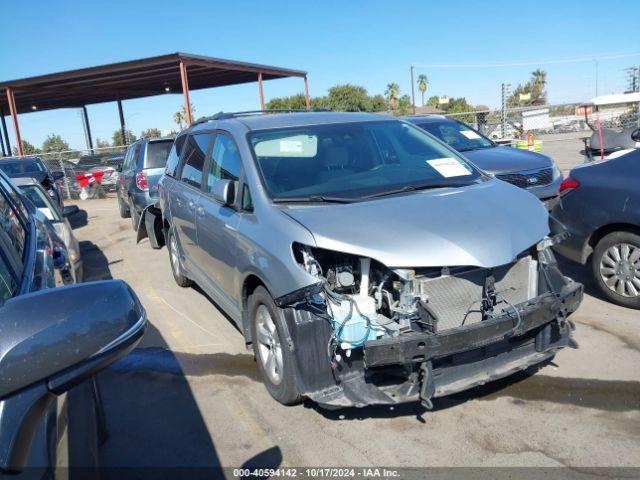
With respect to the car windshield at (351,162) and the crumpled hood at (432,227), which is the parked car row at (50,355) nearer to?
the crumpled hood at (432,227)

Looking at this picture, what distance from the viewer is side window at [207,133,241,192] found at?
4.27 meters

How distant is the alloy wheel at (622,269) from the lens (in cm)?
488

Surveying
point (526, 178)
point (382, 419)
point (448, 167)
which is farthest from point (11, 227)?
point (526, 178)

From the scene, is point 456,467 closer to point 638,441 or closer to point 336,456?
point 336,456

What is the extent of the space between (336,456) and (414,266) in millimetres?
1188

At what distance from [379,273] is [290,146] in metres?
1.49

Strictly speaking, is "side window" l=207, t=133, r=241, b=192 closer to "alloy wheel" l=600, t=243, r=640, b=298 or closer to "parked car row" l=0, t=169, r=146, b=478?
"parked car row" l=0, t=169, r=146, b=478

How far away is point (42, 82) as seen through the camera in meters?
21.2

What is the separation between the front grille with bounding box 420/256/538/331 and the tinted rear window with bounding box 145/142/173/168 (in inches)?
339

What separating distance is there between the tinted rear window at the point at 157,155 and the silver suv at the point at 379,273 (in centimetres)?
697

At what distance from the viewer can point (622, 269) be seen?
196 inches

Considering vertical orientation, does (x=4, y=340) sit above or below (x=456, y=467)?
above

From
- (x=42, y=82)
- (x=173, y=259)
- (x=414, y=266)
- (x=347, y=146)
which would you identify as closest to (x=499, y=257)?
(x=414, y=266)

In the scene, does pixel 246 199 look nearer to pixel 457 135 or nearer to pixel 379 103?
pixel 457 135
